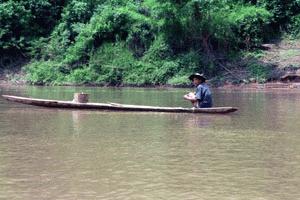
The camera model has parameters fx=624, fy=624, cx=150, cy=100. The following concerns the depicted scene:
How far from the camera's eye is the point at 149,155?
980 centimetres

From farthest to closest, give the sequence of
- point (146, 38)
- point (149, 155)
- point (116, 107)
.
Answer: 1. point (146, 38)
2. point (116, 107)
3. point (149, 155)

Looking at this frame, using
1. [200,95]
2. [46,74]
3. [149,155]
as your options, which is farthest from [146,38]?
[149,155]

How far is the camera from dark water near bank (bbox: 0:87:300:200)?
24.5 feet

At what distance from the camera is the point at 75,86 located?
3106 centimetres

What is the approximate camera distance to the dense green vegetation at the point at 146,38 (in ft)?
100

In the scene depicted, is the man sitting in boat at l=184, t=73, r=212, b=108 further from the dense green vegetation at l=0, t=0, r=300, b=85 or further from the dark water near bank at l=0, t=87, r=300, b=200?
the dense green vegetation at l=0, t=0, r=300, b=85

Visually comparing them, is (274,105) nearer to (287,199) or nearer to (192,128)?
(192,128)

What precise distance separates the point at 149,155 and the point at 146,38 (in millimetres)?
23372

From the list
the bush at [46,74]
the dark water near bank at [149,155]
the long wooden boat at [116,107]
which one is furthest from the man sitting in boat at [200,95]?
the bush at [46,74]

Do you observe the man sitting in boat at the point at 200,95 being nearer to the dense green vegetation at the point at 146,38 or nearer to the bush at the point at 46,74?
the dense green vegetation at the point at 146,38

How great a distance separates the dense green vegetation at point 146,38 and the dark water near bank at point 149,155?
47.4 feet

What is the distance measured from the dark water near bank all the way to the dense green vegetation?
47.4ft

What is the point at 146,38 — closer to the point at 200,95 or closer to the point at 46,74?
the point at 46,74

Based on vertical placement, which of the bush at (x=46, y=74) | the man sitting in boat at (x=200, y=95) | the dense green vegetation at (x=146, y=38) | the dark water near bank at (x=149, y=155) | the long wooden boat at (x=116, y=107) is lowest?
the dark water near bank at (x=149, y=155)
